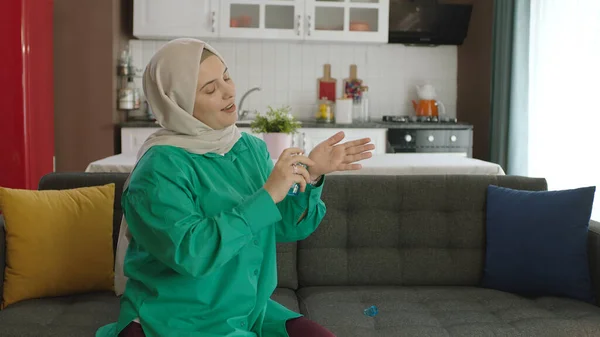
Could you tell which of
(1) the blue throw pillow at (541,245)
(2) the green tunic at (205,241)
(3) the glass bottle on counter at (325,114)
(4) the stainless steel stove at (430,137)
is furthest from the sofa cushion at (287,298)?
(3) the glass bottle on counter at (325,114)

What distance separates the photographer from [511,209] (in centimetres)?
248

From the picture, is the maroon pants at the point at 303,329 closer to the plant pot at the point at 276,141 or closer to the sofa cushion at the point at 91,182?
the sofa cushion at the point at 91,182

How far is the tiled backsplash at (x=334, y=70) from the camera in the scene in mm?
5641

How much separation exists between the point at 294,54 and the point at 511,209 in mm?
3474

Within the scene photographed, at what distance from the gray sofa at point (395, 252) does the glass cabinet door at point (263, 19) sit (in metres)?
2.88

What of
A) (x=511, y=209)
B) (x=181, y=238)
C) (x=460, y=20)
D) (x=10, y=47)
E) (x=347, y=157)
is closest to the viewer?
(x=181, y=238)

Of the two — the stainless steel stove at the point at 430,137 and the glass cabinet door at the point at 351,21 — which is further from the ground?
the glass cabinet door at the point at 351,21

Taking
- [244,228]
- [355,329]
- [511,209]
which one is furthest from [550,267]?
[244,228]

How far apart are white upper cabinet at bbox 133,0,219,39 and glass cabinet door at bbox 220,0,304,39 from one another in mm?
108

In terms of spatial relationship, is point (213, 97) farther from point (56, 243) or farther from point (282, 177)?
point (56, 243)

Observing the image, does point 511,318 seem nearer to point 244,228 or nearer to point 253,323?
point 253,323

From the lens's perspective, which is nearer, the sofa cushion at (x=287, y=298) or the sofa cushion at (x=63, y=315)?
the sofa cushion at (x=63, y=315)

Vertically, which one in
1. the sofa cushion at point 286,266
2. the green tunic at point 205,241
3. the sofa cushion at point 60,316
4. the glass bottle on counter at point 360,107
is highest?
the glass bottle on counter at point 360,107

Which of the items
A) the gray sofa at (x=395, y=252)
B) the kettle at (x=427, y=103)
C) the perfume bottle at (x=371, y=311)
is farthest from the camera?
the kettle at (x=427, y=103)
